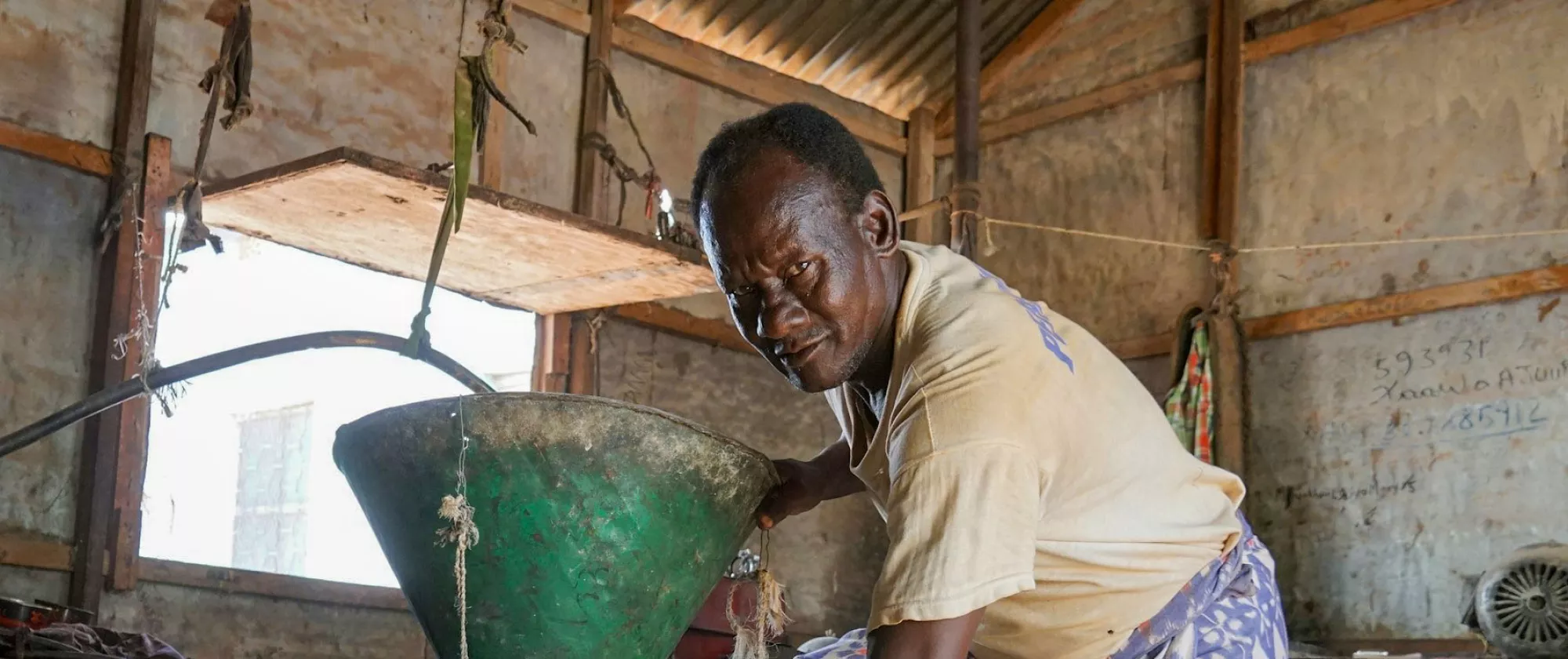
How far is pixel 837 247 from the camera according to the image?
1828 mm

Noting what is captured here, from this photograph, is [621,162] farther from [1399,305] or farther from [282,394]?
[1399,305]

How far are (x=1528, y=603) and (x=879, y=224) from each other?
410 centimetres

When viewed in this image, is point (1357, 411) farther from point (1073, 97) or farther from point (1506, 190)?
point (1073, 97)

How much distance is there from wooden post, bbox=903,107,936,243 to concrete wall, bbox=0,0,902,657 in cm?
120

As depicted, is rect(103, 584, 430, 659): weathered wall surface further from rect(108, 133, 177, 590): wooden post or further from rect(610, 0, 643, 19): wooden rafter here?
rect(610, 0, 643, 19): wooden rafter

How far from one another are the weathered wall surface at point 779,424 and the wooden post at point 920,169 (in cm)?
126

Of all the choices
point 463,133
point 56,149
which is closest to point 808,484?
point 463,133

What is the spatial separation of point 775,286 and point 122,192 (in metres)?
3.85

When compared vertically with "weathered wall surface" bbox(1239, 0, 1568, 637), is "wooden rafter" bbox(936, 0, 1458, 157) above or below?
above

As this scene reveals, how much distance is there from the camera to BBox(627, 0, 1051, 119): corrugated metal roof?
7.18 meters

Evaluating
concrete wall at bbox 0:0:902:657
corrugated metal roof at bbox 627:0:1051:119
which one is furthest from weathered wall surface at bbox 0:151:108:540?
corrugated metal roof at bbox 627:0:1051:119

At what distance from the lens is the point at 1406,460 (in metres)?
6.28

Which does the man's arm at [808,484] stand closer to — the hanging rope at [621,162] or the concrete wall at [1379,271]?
the hanging rope at [621,162]

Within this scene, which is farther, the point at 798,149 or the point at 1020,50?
the point at 1020,50
